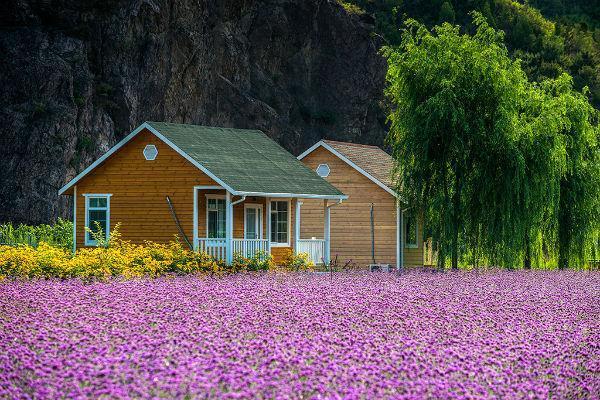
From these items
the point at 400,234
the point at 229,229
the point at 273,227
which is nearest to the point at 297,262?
the point at 273,227

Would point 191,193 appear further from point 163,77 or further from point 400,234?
point 163,77

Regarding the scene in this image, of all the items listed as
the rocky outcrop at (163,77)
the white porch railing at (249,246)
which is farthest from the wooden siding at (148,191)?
the rocky outcrop at (163,77)

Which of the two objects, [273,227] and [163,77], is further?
[163,77]

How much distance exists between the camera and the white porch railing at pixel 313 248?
139 feet

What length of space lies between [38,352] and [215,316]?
3.83m

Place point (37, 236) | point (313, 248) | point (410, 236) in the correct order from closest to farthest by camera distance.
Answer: point (313, 248) < point (410, 236) < point (37, 236)

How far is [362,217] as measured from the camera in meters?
49.2

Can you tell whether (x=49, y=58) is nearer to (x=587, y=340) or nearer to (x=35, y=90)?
(x=35, y=90)

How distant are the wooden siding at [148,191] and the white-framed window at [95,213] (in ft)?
0.59

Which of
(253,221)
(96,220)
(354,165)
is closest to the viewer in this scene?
(96,220)

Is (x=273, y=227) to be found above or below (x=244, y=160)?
below

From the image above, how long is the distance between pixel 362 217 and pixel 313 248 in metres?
6.23

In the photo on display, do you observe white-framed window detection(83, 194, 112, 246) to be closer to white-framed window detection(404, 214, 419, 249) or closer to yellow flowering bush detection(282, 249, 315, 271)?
yellow flowering bush detection(282, 249, 315, 271)

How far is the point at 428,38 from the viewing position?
4122 centimetres
